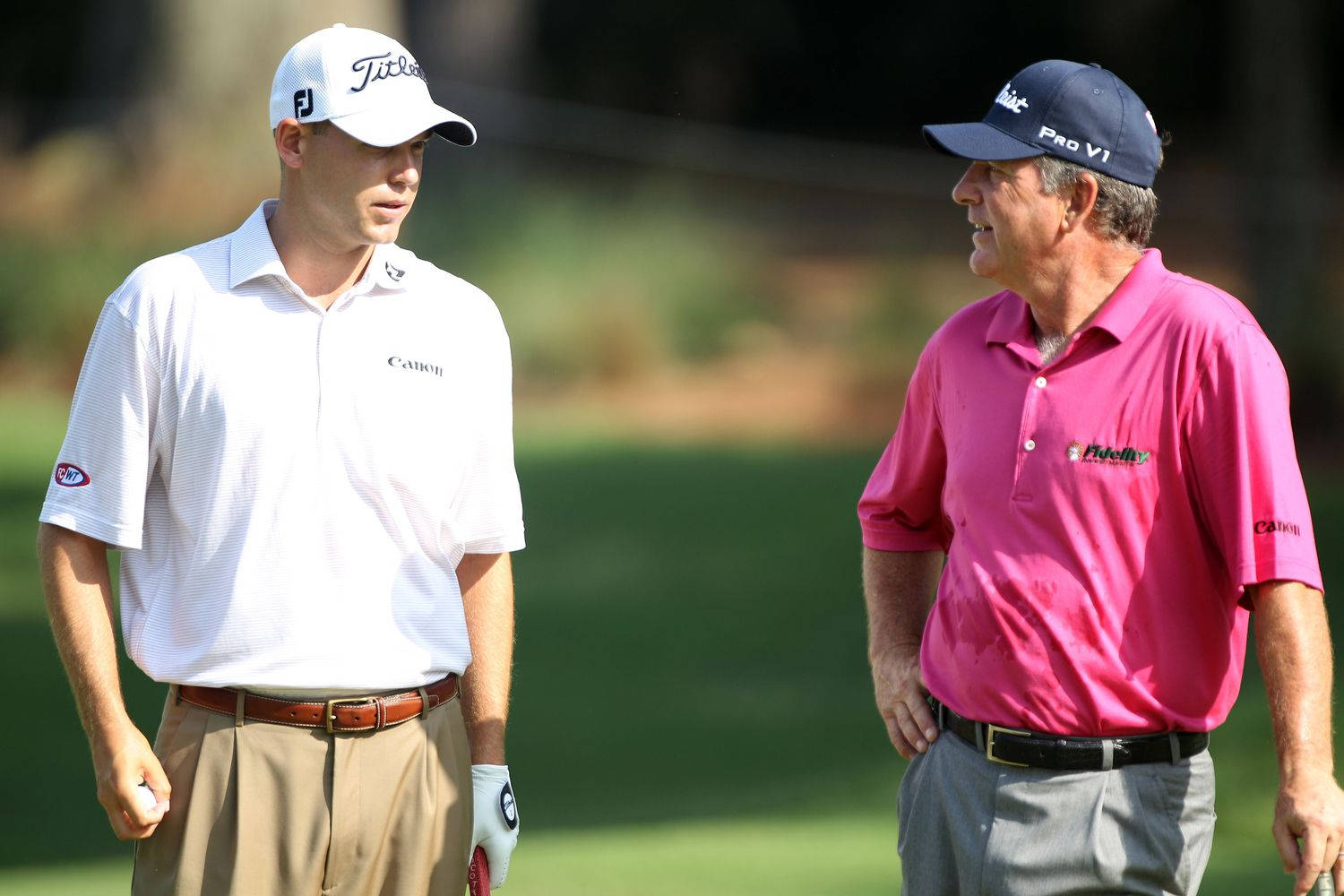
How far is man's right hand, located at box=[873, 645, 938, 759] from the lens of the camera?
3.29 metres

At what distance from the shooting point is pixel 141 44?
47.0ft

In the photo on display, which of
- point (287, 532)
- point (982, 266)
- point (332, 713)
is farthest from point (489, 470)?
point (982, 266)

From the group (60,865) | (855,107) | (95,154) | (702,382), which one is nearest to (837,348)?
(702,382)

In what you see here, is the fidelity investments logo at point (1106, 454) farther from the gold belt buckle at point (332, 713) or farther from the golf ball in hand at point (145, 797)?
the golf ball in hand at point (145, 797)

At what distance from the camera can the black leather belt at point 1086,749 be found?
9.91 ft

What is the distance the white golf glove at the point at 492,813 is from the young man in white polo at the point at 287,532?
0.24 feet

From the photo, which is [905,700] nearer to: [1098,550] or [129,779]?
[1098,550]

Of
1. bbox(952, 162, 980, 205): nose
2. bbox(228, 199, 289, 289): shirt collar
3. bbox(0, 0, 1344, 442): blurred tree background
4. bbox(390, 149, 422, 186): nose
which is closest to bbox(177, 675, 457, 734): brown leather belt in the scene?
bbox(228, 199, 289, 289): shirt collar

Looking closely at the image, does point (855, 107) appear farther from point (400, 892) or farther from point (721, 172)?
point (400, 892)

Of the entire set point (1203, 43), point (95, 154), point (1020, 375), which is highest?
point (1203, 43)

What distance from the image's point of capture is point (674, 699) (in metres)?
10.7

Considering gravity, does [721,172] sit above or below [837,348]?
above

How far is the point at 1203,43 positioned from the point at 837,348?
5034 mm

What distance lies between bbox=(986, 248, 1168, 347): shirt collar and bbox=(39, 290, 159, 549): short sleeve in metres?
1.41
